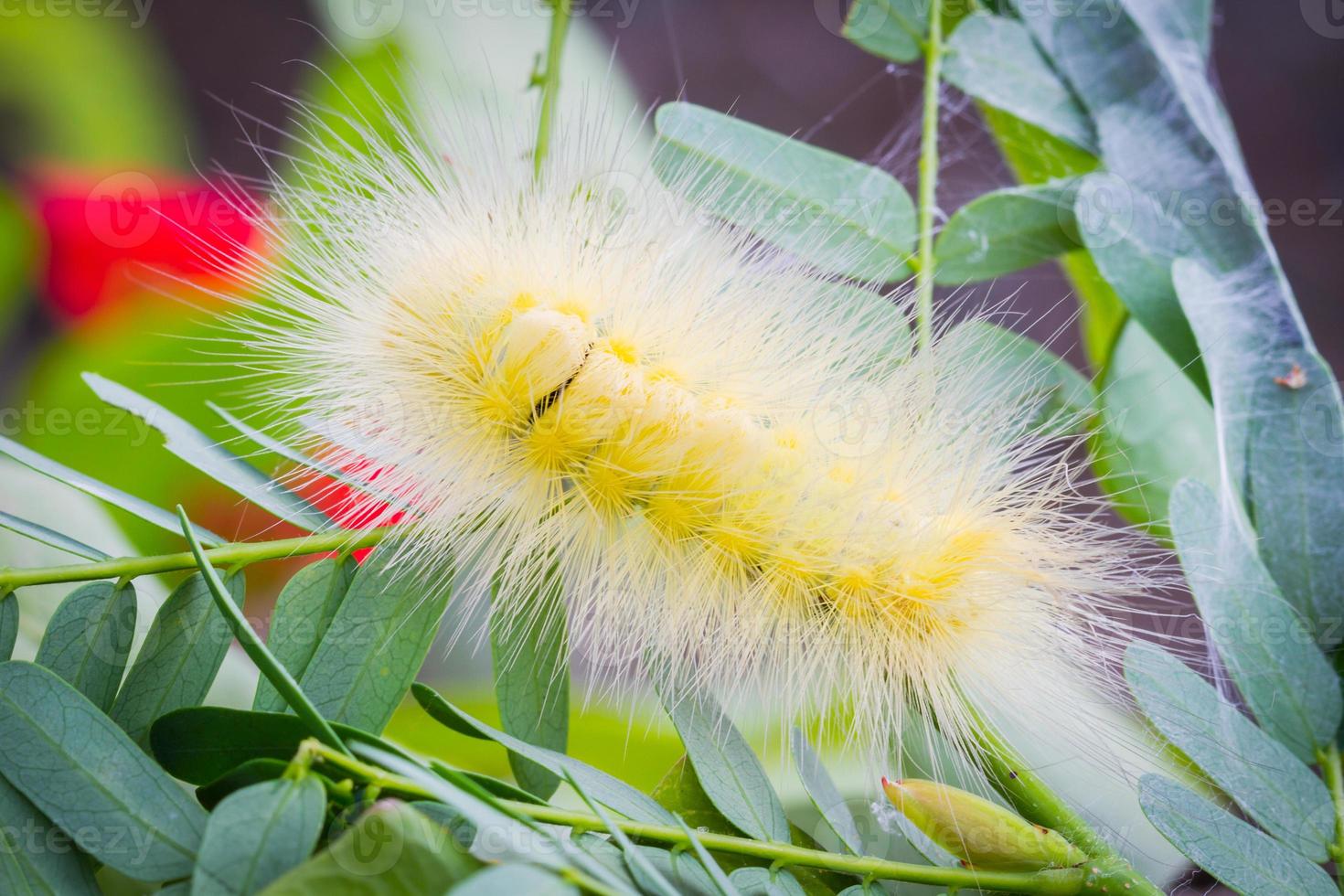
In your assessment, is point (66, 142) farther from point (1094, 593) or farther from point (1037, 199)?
point (1094, 593)

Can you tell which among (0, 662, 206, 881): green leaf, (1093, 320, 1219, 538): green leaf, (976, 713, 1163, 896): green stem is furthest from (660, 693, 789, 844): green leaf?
(1093, 320, 1219, 538): green leaf

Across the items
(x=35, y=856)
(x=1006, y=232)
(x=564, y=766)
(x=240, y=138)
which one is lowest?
(x=35, y=856)

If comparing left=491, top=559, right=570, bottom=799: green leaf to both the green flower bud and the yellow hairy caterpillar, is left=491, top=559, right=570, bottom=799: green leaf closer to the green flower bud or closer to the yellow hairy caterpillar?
the yellow hairy caterpillar

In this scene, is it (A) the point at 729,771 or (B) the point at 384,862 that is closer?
(B) the point at 384,862

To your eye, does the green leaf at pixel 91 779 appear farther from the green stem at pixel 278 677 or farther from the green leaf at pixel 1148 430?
the green leaf at pixel 1148 430

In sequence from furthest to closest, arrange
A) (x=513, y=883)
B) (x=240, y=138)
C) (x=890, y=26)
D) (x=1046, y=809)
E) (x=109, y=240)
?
(x=240, y=138) < (x=109, y=240) < (x=890, y=26) < (x=1046, y=809) < (x=513, y=883)

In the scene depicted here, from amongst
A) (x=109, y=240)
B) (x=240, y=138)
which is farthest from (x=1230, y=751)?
(x=240, y=138)

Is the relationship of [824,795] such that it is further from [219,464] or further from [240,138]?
[240,138]
